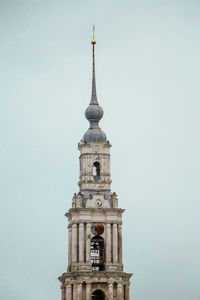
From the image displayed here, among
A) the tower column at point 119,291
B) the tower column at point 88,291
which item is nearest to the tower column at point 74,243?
the tower column at point 88,291

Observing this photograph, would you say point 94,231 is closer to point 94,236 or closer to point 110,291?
point 94,236

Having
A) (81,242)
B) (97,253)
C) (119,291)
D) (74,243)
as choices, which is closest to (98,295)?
(119,291)

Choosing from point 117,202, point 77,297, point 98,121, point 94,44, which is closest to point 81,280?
point 77,297

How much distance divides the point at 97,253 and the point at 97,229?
7.67 ft

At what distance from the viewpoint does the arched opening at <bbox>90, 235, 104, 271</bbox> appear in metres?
98.4

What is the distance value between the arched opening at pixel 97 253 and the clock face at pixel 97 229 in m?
0.47

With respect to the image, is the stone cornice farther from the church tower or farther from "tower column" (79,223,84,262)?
"tower column" (79,223,84,262)

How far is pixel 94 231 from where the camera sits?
323 ft

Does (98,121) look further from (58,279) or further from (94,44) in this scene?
(58,279)

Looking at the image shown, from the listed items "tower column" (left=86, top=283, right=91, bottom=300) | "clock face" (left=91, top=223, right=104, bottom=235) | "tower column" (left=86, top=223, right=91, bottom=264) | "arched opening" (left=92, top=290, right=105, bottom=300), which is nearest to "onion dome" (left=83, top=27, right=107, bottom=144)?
"clock face" (left=91, top=223, right=104, bottom=235)

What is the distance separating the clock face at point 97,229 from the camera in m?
98.4

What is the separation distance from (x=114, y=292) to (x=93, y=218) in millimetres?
7047

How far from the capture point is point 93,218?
3888 inches

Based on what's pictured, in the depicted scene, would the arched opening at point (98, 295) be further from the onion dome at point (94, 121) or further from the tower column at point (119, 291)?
the onion dome at point (94, 121)
